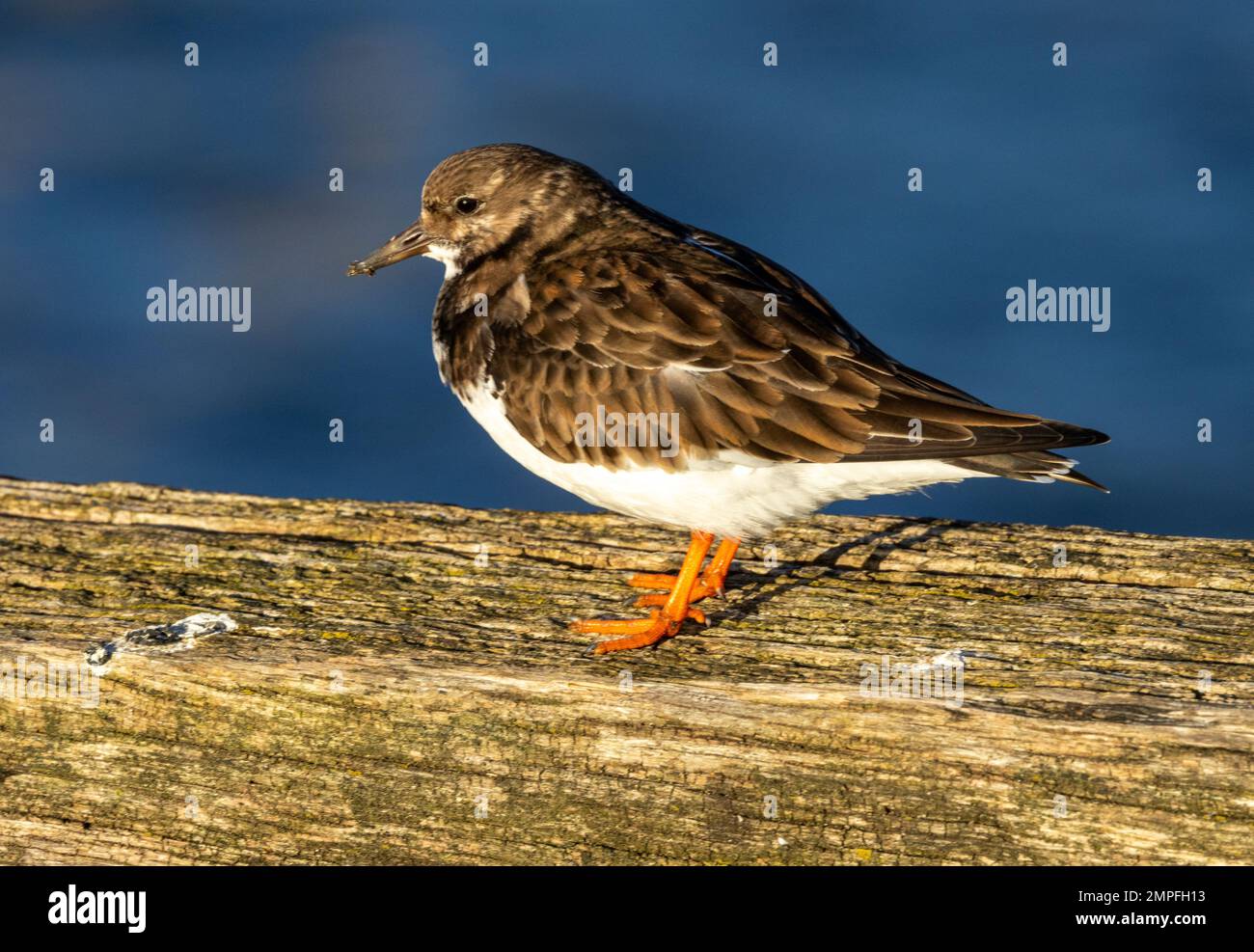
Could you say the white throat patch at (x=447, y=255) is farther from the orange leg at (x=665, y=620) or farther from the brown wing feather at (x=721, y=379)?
A: the orange leg at (x=665, y=620)

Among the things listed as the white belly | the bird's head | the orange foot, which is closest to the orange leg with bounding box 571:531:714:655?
the orange foot

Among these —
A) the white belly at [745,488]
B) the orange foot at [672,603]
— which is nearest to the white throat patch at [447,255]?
the white belly at [745,488]

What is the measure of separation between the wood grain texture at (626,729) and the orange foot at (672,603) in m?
0.09

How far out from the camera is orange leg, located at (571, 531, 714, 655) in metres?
3.81

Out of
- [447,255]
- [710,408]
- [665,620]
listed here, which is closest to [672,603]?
[665,620]

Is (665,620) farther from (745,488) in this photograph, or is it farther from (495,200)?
(495,200)

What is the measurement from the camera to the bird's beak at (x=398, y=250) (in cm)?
589

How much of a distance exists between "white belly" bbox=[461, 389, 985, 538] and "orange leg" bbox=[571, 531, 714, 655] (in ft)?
0.34

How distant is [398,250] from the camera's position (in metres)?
5.94

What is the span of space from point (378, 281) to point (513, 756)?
8.72 m

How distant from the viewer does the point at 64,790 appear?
3398 millimetres

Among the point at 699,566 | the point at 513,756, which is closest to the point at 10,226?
the point at 699,566

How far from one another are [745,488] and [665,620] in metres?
0.70
